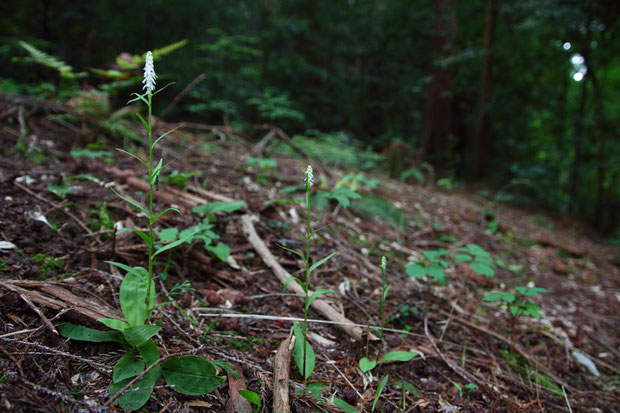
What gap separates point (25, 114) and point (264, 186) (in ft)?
7.73

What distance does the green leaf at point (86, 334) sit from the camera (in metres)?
1.08

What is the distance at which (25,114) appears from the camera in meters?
3.09

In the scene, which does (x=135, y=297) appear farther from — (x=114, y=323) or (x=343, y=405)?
(x=343, y=405)

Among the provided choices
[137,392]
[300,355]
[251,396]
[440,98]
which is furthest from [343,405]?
[440,98]

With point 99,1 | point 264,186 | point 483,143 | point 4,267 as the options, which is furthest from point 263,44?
point 4,267

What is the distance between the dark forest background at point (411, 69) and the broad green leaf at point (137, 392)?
5563 mm

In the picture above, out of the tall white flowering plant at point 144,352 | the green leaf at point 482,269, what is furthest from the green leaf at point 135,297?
the green leaf at point 482,269

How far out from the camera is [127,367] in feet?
3.37

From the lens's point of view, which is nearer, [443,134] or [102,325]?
[102,325]

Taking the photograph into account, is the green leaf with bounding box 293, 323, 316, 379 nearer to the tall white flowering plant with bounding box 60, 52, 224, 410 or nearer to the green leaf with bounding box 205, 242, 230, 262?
the tall white flowering plant with bounding box 60, 52, 224, 410

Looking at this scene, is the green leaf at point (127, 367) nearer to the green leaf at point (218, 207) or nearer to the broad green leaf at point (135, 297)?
the broad green leaf at point (135, 297)

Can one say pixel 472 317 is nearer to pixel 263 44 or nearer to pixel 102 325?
pixel 102 325

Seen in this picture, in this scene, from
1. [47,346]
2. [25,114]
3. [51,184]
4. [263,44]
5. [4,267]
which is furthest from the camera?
[263,44]

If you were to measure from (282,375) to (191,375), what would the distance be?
1.00ft
